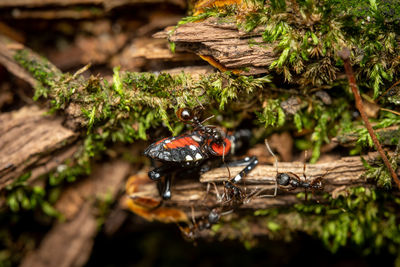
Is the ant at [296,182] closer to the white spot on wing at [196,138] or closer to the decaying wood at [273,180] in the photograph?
the decaying wood at [273,180]

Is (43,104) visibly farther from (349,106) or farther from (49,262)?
(349,106)

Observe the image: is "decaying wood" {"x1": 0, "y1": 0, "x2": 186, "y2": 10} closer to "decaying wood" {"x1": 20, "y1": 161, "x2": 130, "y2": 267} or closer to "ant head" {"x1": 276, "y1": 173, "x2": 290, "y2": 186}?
"decaying wood" {"x1": 20, "y1": 161, "x2": 130, "y2": 267}

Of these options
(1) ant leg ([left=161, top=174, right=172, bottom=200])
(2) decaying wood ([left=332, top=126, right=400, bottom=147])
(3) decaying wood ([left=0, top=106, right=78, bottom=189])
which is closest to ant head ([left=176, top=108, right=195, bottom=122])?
(1) ant leg ([left=161, top=174, right=172, bottom=200])

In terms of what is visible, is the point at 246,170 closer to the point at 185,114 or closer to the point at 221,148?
the point at 221,148

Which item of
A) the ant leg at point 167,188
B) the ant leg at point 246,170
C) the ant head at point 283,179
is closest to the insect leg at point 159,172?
the ant leg at point 167,188

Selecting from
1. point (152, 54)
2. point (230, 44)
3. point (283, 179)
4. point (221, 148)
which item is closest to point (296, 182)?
point (283, 179)
